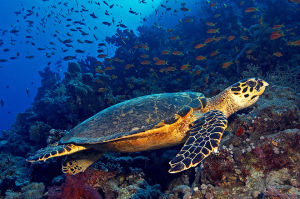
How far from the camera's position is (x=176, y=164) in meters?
2.19

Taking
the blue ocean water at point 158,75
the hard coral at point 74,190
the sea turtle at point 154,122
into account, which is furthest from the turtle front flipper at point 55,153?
the blue ocean water at point 158,75

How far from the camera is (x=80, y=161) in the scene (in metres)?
4.18

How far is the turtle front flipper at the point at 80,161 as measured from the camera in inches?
161

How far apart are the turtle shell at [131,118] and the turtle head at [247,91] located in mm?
670

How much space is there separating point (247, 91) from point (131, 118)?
244 centimetres

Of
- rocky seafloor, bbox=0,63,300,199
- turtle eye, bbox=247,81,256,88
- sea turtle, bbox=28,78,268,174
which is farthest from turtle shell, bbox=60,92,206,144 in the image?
turtle eye, bbox=247,81,256,88

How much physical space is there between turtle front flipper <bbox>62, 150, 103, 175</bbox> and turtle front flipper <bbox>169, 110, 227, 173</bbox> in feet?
8.57

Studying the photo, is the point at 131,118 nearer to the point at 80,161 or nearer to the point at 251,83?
the point at 80,161

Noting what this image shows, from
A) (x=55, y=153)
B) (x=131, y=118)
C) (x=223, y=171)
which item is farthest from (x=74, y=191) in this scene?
(x=223, y=171)

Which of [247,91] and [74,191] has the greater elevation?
[247,91]

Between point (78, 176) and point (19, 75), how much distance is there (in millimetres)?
124075

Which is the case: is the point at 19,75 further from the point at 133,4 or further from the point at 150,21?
the point at 150,21

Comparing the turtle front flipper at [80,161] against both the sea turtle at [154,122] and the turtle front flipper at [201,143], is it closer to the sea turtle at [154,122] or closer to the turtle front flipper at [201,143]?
the sea turtle at [154,122]

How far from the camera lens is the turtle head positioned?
137 inches
